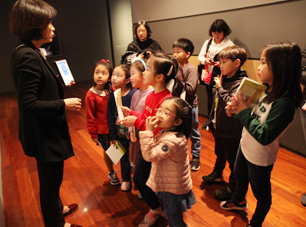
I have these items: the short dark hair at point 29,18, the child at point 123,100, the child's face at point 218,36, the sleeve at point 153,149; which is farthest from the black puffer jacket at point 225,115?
the child's face at point 218,36

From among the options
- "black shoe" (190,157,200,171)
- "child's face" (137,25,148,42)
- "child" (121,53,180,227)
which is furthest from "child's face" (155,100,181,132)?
"child's face" (137,25,148,42)

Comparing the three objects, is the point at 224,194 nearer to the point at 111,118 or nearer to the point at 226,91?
the point at 226,91

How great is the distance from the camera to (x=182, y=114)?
133 cm

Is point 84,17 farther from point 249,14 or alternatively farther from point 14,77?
point 14,77

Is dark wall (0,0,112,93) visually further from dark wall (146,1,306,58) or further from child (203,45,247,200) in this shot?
child (203,45,247,200)

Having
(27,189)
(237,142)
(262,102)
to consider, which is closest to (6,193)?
(27,189)

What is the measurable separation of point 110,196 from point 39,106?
1.25 meters

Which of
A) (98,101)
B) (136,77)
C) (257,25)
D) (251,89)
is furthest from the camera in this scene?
(257,25)

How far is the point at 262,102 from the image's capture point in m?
1.31

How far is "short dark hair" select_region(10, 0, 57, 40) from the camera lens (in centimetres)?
119

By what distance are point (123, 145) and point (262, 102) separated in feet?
4.14

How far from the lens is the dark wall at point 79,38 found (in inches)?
270

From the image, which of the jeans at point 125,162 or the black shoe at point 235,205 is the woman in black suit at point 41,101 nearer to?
the jeans at point 125,162

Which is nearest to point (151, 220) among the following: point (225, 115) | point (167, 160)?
point (167, 160)
